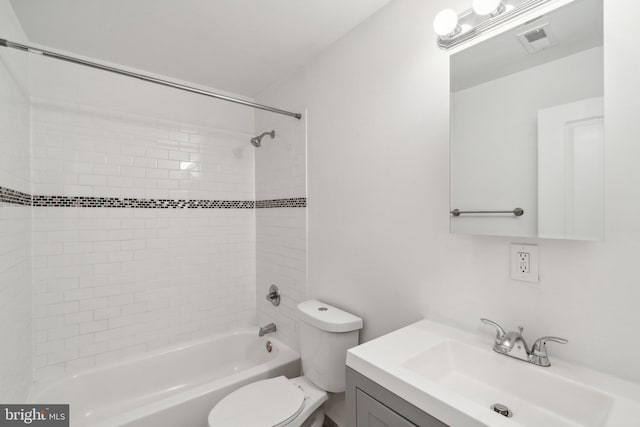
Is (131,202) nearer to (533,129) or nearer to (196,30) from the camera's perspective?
(196,30)

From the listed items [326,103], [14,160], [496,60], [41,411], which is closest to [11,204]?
[14,160]

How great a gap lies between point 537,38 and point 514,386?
1.19 meters

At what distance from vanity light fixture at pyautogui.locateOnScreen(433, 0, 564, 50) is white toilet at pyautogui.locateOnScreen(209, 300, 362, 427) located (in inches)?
55.8

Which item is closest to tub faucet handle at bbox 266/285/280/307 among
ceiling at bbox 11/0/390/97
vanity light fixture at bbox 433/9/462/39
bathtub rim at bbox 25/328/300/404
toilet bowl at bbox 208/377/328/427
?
bathtub rim at bbox 25/328/300/404

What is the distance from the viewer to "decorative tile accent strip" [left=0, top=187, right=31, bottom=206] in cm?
138

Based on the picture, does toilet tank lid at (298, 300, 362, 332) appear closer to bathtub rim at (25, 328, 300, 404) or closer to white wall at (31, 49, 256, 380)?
bathtub rim at (25, 328, 300, 404)

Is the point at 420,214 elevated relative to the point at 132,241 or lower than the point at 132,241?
elevated

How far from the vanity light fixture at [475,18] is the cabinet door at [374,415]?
1.41m

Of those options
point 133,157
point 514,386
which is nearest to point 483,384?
point 514,386

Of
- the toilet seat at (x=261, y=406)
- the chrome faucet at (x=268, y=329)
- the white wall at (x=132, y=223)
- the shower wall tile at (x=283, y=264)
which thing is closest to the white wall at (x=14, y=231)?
the white wall at (x=132, y=223)

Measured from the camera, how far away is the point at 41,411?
5.53 ft

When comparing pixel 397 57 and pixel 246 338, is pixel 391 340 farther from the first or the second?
pixel 246 338

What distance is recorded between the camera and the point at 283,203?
2.42 metres

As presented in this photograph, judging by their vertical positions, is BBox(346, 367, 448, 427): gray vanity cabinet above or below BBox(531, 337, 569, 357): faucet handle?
below
